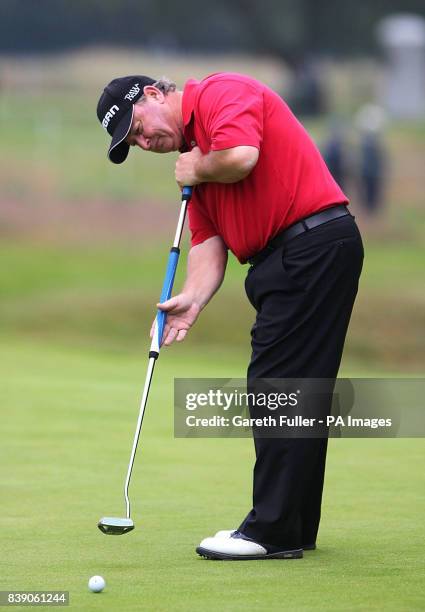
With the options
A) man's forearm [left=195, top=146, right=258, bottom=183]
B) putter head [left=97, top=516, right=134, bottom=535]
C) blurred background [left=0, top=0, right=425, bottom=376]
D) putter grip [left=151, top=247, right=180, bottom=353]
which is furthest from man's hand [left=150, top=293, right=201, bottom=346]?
blurred background [left=0, top=0, right=425, bottom=376]

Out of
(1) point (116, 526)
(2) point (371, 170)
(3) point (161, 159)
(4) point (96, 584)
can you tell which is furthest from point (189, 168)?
(3) point (161, 159)

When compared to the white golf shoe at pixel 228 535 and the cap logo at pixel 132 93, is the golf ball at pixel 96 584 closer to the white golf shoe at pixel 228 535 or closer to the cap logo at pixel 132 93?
the white golf shoe at pixel 228 535

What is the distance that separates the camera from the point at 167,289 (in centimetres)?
564

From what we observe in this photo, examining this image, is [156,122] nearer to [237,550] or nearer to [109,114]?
[109,114]

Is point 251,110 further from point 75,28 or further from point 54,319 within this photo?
point 75,28

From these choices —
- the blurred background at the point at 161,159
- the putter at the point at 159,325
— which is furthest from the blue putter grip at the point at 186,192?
the blurred background at the point at 161,159

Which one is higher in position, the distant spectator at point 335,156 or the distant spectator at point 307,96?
the distant spectator at point 307,96

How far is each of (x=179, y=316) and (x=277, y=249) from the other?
25.3 inches

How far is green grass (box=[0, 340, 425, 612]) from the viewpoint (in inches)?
179

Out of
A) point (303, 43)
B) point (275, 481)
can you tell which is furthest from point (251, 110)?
point (303, 43)

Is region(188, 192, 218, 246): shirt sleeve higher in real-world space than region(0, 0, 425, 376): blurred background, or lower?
lower

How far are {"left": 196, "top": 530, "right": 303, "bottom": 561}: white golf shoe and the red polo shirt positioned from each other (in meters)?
1.13

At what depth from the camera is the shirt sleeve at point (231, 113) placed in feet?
16.4

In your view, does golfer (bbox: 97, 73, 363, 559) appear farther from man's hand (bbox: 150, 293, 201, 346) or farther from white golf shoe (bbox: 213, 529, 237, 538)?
man's hand (bbox: 150, 293, 201, 346)
